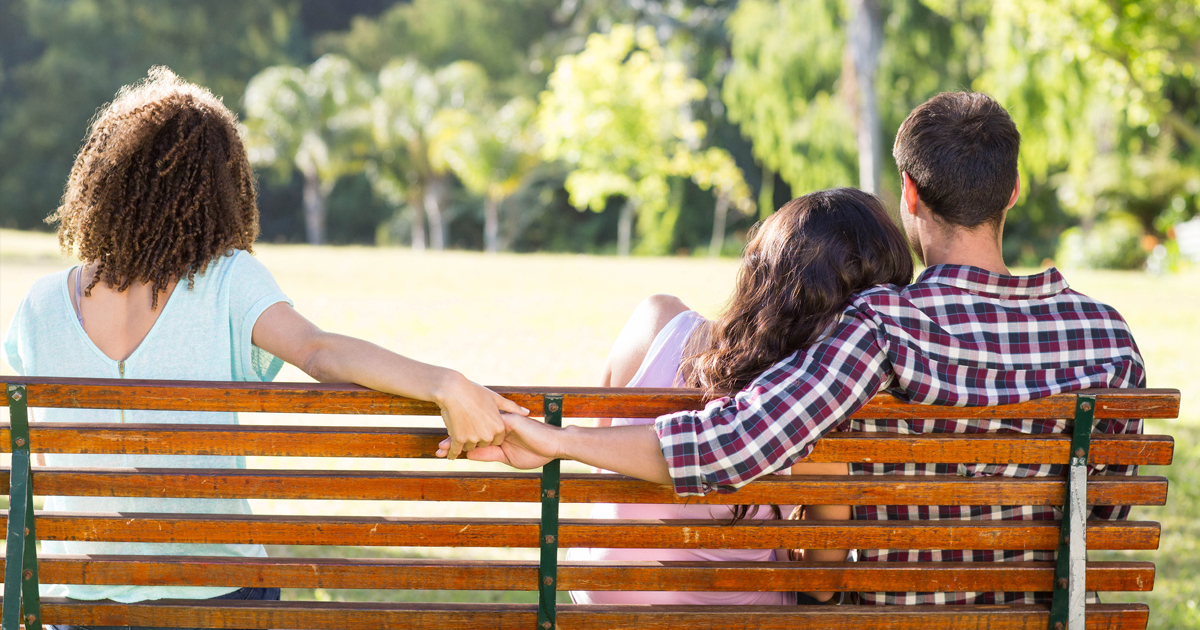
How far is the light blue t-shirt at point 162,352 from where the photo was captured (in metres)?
1.91

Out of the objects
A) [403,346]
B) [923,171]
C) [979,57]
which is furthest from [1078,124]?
[923,171]

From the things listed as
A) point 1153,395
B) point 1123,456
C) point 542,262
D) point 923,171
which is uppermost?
point 542,262

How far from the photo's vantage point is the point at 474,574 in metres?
1.82

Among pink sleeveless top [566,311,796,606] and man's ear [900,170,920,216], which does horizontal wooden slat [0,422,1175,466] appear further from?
man's ear [900,170,920,216]

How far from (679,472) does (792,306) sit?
15.3 inches

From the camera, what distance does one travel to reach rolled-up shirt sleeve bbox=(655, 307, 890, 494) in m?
1.71

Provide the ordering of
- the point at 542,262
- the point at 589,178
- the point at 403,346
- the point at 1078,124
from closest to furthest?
1. the point at 403,346
2. the point at 1078,124
3. the point at 542,262
4. the point at 589,178

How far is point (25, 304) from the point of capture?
6.33ft

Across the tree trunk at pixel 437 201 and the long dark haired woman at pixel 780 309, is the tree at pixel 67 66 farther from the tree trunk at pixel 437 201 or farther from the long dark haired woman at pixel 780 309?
the long dark haired woman at pixel 780 309

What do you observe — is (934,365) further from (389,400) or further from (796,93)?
(796,93)

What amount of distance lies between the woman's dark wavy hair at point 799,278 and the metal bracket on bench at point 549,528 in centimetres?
28

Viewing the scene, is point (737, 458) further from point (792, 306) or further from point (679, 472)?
point (792, 306)

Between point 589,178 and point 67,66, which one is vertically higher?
point 67,66

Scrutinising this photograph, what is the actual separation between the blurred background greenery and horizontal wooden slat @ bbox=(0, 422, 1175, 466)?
414 inches
